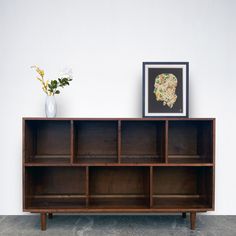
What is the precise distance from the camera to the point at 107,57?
1.53 meters

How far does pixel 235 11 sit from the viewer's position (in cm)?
155

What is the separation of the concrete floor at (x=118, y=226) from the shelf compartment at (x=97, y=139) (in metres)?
0.41

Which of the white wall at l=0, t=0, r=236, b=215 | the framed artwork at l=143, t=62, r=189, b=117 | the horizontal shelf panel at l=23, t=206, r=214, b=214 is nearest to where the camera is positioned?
the horizontal shelf panel at l=23, t=206, r=214, b=214

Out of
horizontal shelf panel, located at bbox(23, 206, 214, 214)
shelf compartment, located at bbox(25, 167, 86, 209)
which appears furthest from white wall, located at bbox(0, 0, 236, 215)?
horizontal shelf panel, located at bbox(23, 206, 214, 214)

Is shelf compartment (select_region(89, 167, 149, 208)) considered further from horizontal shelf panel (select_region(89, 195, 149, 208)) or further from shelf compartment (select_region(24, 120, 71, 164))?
shelf compartment (select_region(24, 120, 71, 164))

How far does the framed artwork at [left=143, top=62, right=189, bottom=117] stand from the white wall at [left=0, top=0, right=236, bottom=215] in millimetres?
132

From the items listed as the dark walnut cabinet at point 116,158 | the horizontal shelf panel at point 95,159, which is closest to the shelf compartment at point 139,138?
the dark walnut cabinet at point 116,158

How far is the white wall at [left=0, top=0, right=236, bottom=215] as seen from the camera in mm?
1520

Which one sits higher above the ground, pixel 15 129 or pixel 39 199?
pixel 15 129

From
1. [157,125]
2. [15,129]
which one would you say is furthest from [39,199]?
[157,125]

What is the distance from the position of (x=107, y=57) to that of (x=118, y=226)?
41.7 inches

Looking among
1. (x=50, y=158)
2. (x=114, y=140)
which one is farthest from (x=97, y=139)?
(x=50, y=158)

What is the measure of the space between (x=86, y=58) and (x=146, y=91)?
0.46m

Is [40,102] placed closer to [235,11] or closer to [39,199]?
[39,199]
